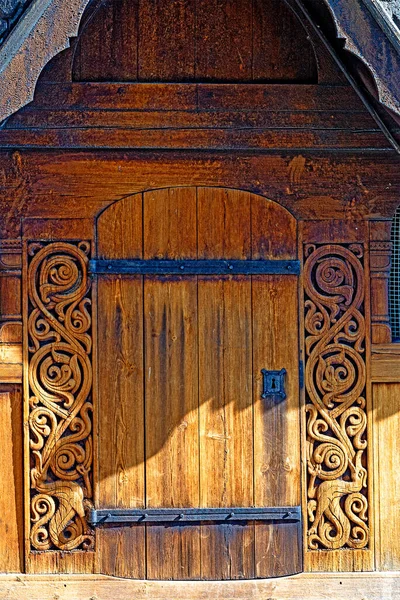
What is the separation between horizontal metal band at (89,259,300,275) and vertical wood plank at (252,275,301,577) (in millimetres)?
49

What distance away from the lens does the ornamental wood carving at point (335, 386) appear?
475 centimetres

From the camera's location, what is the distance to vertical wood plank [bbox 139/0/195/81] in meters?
4.69

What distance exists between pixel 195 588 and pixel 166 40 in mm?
2759

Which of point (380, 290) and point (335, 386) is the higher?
point (380, 290)

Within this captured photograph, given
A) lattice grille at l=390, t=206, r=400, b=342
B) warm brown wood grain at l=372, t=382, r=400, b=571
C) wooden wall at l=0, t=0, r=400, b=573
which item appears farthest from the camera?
lattice grille at l=390, t=206, r=400, b=342

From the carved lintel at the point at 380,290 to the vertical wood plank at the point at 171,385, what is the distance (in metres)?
0.90

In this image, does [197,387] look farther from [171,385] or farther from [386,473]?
[386,473]

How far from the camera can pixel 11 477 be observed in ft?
15.4

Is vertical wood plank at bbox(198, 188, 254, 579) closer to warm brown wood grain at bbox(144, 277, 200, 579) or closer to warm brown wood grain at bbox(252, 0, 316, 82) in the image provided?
warm brown wood grain at bbox(144, 277, 200, 579)

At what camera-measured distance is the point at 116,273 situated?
470 cm

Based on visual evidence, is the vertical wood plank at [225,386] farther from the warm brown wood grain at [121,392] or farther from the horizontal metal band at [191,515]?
the warm brown wood grain at [121,392]

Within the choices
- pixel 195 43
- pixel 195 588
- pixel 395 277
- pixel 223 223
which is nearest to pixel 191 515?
pixel 195 588

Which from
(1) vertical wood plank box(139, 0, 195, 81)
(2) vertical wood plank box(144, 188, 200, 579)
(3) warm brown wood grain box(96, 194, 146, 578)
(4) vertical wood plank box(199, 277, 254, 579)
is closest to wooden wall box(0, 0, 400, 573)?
(1) vertical wood plank box(139, 0, 195, 81)

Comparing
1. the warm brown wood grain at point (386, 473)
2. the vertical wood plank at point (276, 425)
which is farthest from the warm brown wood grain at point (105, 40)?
the warm brown wood grain at point (386, 473)
